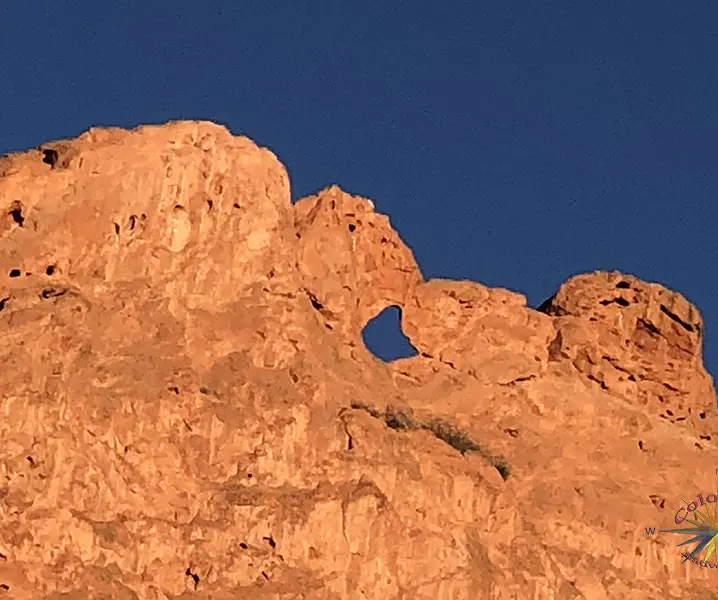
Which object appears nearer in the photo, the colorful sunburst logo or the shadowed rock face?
the shadowed rock face

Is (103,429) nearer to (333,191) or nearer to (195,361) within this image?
(195,361)

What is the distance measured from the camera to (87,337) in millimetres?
47188

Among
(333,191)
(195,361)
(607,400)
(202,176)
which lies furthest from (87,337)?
(607,400)

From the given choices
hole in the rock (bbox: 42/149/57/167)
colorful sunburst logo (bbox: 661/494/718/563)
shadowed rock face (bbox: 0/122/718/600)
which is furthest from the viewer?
colorful sunburst logo (bbox: 661/494/718/563)

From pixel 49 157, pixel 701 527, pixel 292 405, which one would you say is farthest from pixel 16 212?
pixel 701 527

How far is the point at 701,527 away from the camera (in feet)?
180

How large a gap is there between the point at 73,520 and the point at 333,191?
15214mm

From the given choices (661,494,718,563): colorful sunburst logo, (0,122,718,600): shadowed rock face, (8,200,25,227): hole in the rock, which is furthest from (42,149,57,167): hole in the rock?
(661,494,718,563): colorful sunburst logo

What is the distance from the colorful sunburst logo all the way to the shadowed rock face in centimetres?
37

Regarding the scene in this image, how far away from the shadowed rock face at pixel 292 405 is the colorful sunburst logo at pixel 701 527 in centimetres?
37

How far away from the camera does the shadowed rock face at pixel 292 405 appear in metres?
44.7

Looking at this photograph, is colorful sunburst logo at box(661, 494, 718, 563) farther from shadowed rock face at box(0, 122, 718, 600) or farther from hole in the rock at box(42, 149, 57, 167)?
hole in the rock at box(42, 149, 57, 167)

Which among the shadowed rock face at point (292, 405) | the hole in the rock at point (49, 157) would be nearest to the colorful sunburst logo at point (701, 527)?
the shadowed rock face at point (292, 405)

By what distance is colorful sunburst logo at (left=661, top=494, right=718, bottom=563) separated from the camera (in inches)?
2142
